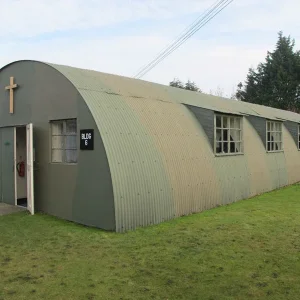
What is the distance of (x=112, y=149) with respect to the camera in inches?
282

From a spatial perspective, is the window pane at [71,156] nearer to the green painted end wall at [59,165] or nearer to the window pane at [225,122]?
the green painted end wall at [59,165]

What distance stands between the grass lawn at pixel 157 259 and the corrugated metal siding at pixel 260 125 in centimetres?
525

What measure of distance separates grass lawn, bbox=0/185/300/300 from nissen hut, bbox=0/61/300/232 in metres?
0.56

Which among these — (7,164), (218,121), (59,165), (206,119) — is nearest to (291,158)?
(218,121)

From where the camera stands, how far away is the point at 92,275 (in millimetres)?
4836

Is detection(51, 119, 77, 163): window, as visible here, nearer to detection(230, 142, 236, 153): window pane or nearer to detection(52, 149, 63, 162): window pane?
detection(52, 149, 63, 162): window pane

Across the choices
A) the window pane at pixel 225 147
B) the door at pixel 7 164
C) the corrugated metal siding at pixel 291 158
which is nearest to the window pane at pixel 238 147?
the window pane at pixel 225 147

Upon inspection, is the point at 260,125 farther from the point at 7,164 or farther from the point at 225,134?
the point at 7,164

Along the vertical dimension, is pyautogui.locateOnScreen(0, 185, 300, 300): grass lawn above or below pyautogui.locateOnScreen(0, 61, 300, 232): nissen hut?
below

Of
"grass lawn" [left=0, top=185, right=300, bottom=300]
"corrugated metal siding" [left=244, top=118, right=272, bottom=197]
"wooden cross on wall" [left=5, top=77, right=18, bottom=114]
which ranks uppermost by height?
"wooden cross on wall" [left=5, top=77, right=18, bottom=114]

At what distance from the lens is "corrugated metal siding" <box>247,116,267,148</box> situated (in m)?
12.8

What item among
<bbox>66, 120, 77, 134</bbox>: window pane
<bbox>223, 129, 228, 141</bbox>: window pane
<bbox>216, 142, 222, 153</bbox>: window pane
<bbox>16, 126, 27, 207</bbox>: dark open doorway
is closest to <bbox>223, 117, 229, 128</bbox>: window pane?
<bbox>223, 129, 228, 141</bbox>: window pane

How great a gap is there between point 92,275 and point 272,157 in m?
10.2

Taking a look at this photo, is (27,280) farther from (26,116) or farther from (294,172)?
(294,172)
